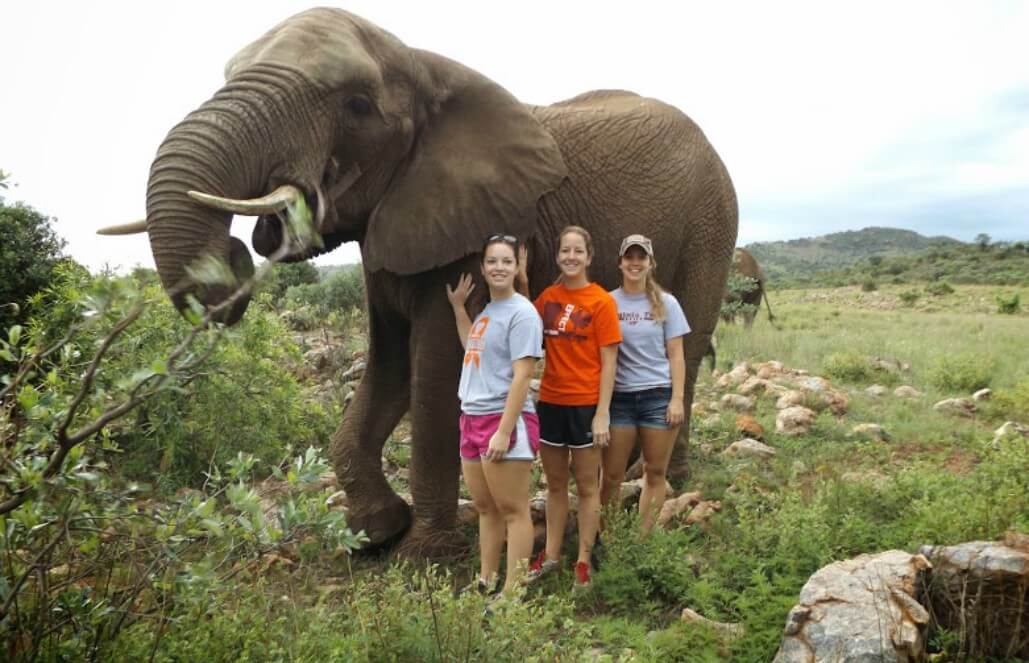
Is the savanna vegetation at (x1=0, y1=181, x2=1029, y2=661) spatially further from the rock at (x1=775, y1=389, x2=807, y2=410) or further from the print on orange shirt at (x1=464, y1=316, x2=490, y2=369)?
the print on orange shirt at (x1=464, y1=316, x2=490, y2=369)

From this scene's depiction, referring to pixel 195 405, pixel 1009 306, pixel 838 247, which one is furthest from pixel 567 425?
pixel 838 247

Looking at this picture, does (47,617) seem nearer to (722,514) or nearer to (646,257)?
(646,257)

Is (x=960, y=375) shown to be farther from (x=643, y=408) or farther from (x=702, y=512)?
(x=643, y=408)

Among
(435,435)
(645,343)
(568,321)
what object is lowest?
(435,435)

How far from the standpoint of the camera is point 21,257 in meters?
9.62

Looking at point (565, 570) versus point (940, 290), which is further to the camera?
point (940, 290)

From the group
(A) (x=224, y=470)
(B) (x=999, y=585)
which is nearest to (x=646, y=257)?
(B) (x=999, y=585)

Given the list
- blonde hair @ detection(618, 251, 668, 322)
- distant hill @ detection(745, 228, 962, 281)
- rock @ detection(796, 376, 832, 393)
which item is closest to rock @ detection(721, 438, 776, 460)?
rock @ detection(796, 376, 832, 393)

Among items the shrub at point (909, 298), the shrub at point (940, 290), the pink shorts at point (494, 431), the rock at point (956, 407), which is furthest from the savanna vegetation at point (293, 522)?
the shrub at point (940, 290)

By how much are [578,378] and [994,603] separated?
2.20 m

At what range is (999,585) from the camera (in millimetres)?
3557

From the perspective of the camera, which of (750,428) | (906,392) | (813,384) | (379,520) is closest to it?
(379,520)

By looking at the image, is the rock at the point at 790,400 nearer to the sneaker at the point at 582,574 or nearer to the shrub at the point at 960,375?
the shrub at the point at 960,375

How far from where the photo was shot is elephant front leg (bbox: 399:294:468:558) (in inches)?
191
